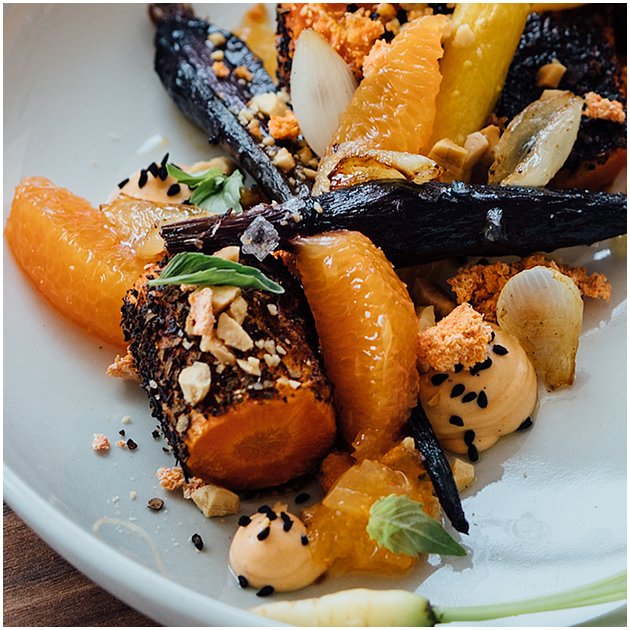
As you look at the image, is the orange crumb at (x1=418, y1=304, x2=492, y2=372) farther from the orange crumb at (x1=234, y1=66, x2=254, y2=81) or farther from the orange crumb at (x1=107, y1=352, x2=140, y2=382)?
the orange crumb at (x1=234, y1=66, x2=254, y2=81)

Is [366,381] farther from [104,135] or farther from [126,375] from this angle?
[104,135]

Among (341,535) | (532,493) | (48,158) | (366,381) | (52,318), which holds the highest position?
(48,158)

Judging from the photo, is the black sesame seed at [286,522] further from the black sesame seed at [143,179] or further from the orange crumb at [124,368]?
the black sesame seed at [143,179]

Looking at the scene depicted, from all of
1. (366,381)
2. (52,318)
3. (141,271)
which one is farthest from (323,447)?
(52,318)

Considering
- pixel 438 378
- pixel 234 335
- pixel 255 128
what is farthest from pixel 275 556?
pixel 255 128

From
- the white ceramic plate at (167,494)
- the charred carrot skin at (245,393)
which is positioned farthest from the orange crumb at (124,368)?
the charred carrot skin at (245,393)

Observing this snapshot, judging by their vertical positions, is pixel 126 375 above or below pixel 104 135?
below
